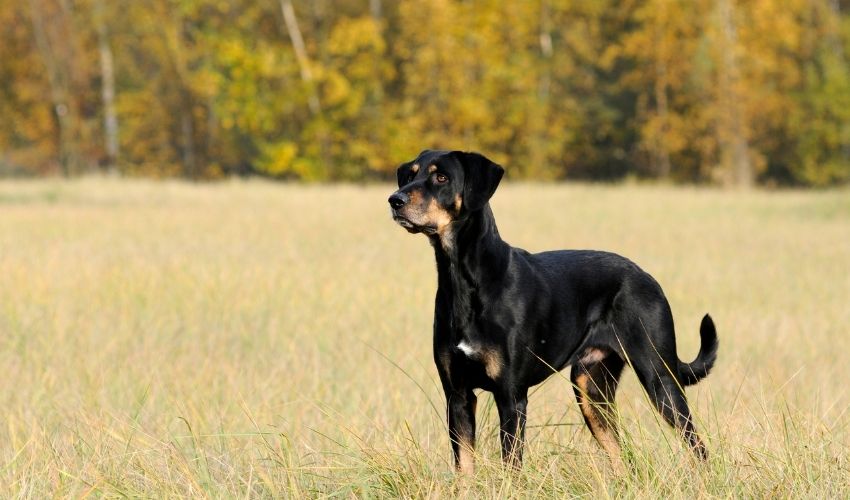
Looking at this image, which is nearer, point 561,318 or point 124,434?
point 561,318

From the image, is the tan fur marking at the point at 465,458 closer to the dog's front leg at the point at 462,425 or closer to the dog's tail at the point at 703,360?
the dog's front leg at the point at 462,425

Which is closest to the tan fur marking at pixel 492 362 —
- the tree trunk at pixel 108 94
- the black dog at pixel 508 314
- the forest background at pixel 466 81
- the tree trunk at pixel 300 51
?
the black dog at pixel 508 314

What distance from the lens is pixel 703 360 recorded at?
458 cm

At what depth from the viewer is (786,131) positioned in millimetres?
37875

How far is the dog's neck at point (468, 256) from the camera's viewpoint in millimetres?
3828

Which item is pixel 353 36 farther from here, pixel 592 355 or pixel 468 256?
pixel 468 256

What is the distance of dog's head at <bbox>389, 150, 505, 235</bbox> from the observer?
11.9ft

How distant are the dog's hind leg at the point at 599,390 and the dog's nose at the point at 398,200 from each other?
1.13 metres

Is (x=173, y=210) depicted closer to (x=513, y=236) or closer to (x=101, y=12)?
(x=513, y=236)

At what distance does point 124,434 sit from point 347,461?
1.18m

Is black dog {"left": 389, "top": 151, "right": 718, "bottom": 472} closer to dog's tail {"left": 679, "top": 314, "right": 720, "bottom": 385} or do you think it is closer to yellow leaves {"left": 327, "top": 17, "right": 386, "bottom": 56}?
dog's tail {"left": 679, "top": 314, "right": 720, "bottom": 385}

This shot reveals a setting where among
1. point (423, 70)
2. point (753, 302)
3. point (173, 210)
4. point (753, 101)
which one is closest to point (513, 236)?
point (753, 302)

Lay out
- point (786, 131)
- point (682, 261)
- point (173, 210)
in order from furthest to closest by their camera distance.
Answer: point (786, 131), point (173, 210), point (682, 261)

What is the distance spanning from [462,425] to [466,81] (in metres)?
32.4
